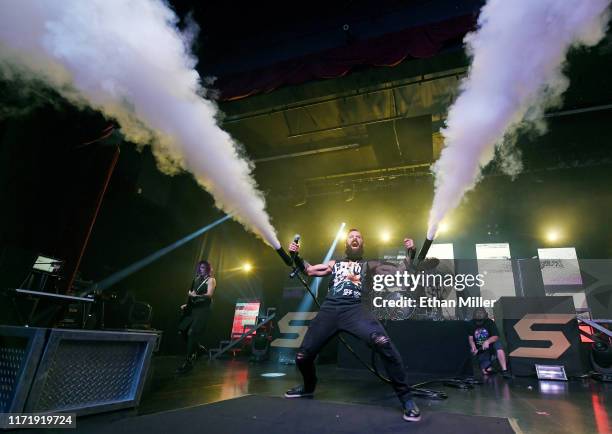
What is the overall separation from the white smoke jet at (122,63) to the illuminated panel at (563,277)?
1176 cm

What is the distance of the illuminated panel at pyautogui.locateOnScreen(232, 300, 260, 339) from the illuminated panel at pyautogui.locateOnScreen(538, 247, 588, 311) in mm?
10666

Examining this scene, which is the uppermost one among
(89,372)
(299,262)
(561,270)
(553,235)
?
(553,235)

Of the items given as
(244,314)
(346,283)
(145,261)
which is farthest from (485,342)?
(145,261)

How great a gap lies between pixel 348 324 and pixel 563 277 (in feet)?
39.5

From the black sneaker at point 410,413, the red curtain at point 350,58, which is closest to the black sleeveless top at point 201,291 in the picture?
the red curtain at point 350,58

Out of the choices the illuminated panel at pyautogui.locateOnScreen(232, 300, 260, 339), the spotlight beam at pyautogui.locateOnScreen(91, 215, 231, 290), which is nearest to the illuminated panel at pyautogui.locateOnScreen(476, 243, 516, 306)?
the illuminated panel at pyautogui.locateOnScreen(232, 300, 260, 339)

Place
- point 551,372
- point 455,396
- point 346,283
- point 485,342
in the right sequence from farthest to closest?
point 485,342
point 551,372
point 455,396
point 346,283

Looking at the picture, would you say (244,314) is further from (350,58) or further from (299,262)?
(350,58)

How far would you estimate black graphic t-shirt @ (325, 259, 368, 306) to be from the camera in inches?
147

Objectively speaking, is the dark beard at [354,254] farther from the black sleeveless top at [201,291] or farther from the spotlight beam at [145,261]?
the spotlight beam at [145,261]

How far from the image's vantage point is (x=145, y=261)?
9.73 metres

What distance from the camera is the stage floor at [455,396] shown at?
3.12 m

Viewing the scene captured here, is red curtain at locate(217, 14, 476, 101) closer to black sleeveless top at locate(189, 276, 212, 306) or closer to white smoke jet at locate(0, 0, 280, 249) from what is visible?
white smoke jet at locate(0, 0, 280, 249)

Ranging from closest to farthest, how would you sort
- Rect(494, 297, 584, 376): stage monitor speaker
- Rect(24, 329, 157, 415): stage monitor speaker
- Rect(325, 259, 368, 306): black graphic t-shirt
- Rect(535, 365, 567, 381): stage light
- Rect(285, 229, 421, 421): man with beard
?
Rect(24, 329, 157, 415): stage monitor speaker → Rect(285, 229, 421, 421): man with beard → Rect(325, 259, 368, 306): black graphic t-shirt → Rect(535, 365, 567, 381): stage light → Rect(494, 297, 584, 376): stage monitor speaker
